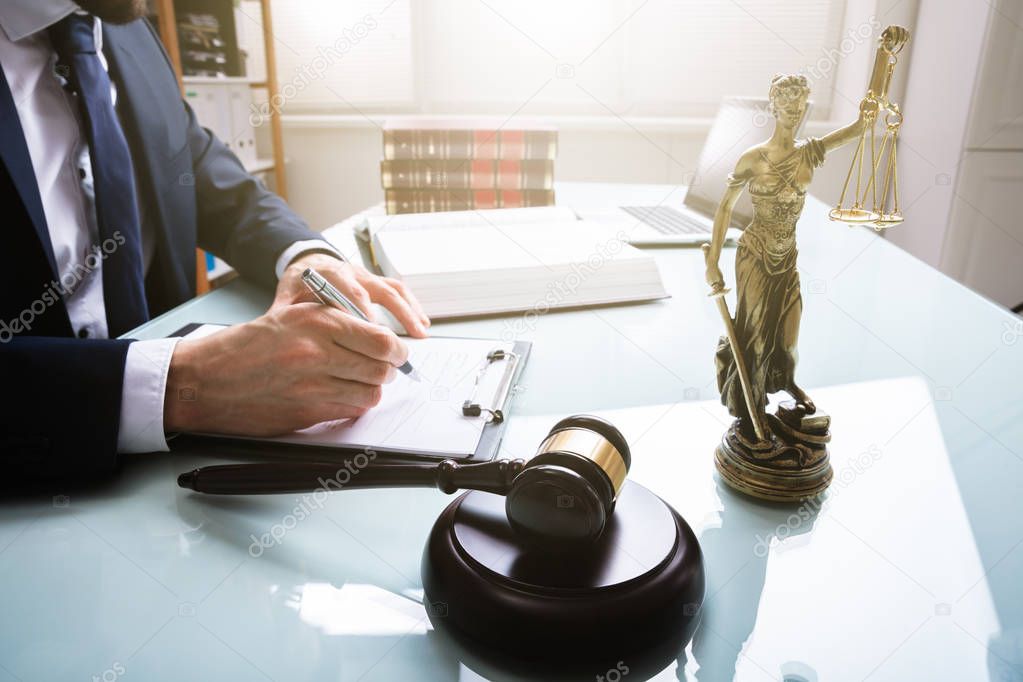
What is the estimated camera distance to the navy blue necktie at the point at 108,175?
3.34 ft

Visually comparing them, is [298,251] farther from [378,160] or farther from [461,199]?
[378,160]

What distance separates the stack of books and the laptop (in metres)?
0.15

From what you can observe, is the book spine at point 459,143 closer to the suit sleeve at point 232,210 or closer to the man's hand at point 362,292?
the suit sleeve at point 232,210

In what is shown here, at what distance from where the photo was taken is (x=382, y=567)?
1.64ft

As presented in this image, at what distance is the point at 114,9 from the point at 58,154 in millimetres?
233

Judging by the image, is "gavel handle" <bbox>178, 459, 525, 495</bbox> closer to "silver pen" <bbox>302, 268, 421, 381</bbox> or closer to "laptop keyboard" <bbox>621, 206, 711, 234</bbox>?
"silver pen" <bbox>302, 268, 421, 381</bbox>

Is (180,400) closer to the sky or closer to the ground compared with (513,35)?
closer to the ground

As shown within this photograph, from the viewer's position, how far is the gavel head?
428 millimetres

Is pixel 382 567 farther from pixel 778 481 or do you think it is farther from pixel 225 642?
pixel 778 481

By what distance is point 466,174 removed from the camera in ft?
5.16

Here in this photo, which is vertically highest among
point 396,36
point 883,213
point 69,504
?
point 396,36

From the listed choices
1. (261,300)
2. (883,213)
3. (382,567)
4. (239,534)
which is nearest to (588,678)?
(382,567)

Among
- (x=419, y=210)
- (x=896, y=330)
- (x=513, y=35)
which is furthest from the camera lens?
(x=513, y=35)

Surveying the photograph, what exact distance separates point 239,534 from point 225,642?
122mm
